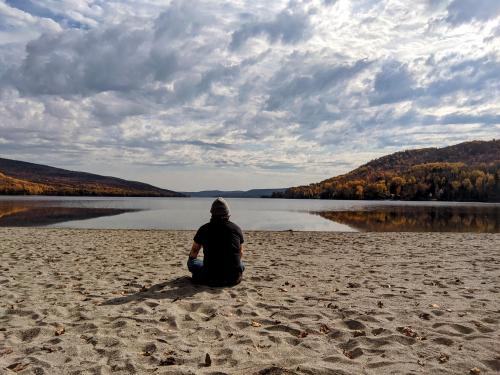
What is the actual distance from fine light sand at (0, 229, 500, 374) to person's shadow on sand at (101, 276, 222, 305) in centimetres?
3

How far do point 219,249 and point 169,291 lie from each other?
1.62 m

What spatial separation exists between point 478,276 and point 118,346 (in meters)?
10.3

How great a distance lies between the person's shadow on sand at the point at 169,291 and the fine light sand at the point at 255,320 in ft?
0.10

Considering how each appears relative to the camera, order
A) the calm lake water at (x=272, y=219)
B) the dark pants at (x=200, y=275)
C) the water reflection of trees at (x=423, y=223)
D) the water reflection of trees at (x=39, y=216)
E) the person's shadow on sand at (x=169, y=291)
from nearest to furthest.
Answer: the person's shadow on sand at (x=169, y=291) → the dark pants at (x=200, y=275) → the water reflection of trees at (x=423, y=223) → the calm lake water at (x=272, y=219) → the water reflection of trees at (x=39, y=216)

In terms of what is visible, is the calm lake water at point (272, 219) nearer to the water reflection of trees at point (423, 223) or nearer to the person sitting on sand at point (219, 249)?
the water reflection of trees at point (423, 223)

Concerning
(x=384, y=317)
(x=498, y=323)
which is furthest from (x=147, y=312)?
(x=498, y=323)

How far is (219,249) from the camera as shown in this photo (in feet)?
31.3

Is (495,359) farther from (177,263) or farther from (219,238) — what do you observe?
(177,263)

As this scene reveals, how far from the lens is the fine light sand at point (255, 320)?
5477mm

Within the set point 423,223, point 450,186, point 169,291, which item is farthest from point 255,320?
point 450,186

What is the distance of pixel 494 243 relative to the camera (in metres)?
20.7

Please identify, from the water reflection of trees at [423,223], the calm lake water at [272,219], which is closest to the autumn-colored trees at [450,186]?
the calm lake water at [272,219]

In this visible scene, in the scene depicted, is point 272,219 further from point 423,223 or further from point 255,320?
point 255,320

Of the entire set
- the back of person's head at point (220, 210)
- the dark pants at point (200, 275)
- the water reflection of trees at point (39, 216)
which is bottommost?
the water reflection of trees at point (39, 216)
